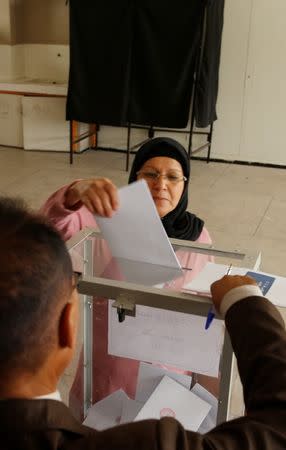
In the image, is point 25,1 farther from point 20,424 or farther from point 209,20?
point 20,424

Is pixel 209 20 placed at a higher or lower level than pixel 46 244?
higher

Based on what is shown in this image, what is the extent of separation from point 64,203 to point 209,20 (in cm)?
366

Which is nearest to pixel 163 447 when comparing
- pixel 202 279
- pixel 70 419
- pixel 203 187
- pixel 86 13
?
pixel 70 419

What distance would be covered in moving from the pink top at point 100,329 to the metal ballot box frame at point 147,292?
0.02 m

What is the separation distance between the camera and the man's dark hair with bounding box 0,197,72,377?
533 millimetres

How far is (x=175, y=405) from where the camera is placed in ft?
3.60

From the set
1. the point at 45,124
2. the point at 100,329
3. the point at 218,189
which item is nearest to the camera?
the point at 100,329

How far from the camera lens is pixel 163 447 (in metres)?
0.55

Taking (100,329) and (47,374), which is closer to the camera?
(47,374)

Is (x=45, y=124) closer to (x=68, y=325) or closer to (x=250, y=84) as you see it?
(x=250, y=84)

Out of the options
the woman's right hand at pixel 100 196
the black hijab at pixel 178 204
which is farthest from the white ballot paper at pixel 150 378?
the black hijab at pixel 178 204

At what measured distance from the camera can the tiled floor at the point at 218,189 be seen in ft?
11.6

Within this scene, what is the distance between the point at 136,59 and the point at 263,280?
12.6ft

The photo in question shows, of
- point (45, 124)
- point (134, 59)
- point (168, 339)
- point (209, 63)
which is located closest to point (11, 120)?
point (45, 124)
